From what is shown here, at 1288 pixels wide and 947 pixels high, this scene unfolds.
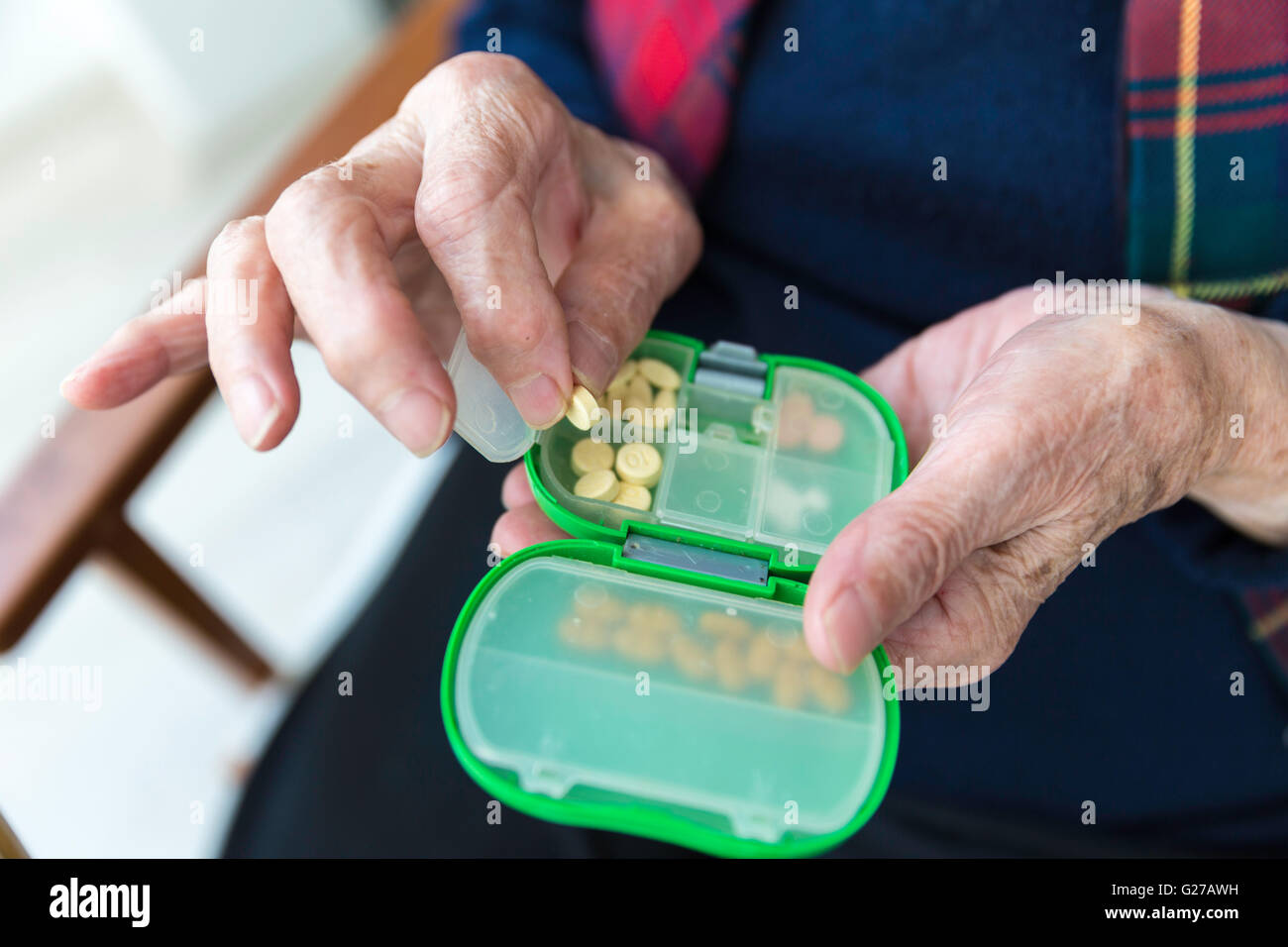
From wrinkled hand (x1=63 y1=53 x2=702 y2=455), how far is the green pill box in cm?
9

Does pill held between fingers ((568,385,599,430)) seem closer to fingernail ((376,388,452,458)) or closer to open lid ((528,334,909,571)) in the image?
open lid ((528,334,909,571))

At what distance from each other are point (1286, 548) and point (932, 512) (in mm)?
546

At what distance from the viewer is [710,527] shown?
90 cm

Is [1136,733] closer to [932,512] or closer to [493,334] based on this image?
[932,512]

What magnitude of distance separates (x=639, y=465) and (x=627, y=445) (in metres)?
0.03

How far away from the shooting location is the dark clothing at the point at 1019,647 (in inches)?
40.5

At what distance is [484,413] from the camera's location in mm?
851

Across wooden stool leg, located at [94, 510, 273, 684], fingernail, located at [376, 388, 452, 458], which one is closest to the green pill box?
fingernail, located at [376, 388, 452, 458]

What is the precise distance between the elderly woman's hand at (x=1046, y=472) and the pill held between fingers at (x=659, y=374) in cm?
30

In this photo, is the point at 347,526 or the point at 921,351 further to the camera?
the point at 347,526

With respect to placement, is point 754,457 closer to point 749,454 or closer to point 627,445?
point 749,454

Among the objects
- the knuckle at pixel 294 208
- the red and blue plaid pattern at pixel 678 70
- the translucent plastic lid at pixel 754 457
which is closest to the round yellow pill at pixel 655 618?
the translucent plastic lid at pixel 754 457

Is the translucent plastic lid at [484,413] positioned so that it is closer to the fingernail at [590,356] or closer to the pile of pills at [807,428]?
the fingernail at [590,356]
